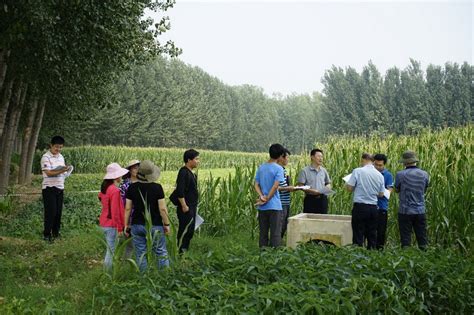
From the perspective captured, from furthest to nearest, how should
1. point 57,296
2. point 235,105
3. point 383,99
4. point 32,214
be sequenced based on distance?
point 235,105 → point 383,99 → point 32,214 → point 57,296

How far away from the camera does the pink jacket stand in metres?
8.34

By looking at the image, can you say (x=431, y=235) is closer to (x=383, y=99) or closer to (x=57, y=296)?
(x=57, y=296)

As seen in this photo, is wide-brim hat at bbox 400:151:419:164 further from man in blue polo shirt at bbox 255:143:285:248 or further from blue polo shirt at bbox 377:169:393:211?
man in blue polo shirt at bbox 255:143:285:248

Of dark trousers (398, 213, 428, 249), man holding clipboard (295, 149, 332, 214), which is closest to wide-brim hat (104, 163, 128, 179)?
man holding clipboard (295, 149, 332, 214)

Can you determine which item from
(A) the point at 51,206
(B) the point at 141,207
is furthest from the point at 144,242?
(A) the point at 51,206

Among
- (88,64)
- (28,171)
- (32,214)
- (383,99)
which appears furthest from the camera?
(383,99)

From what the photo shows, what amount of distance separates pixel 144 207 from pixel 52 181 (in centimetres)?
464

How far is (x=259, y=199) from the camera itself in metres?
9.90

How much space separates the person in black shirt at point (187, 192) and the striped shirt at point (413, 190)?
351cm

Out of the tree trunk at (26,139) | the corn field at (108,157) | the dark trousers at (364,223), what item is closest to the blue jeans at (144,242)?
the dark trousers at (364,223)

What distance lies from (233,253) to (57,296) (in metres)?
2.15

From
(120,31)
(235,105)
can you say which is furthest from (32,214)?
(235,105)

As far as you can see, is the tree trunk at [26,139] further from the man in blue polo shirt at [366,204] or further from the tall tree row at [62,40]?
the man in blue polo shirt at [366,204]

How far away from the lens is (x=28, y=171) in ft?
82.5
